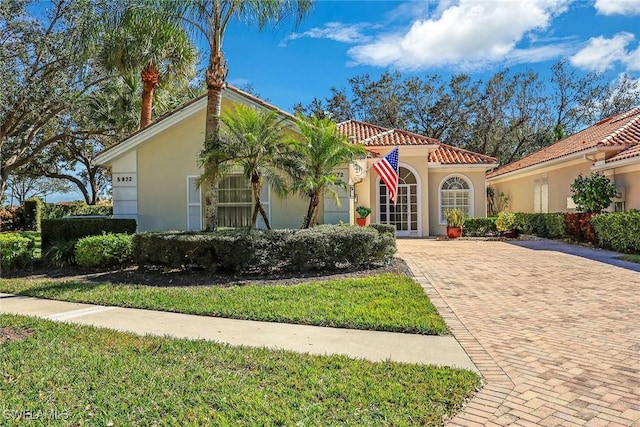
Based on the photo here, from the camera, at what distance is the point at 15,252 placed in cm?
1175

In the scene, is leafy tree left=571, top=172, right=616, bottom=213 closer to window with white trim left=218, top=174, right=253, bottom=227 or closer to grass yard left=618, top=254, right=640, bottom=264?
grass yard left=618, top=254, right=640, bottom=264

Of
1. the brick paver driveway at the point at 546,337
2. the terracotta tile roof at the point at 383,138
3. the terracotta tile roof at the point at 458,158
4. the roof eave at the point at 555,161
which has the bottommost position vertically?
the brick paver driveway at the point at 546,337

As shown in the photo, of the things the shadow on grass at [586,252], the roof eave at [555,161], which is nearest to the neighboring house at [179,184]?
the shadow on grass at [586,252]

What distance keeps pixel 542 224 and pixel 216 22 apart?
17066mm

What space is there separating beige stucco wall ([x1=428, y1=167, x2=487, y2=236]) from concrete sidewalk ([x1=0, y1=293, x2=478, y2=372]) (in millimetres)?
17148

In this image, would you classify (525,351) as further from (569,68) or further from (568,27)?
(569,68)

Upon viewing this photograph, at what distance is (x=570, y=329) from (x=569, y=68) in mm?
37879

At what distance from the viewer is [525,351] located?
515 centimetres

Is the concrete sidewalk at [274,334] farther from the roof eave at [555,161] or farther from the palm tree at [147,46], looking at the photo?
the roof eave at [555,161]

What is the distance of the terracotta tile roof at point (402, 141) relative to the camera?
20.5 meters

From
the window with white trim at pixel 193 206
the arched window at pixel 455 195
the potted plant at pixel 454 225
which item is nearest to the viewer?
the window with white trim at pixel 193 206

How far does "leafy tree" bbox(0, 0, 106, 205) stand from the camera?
→ 17.2 meters

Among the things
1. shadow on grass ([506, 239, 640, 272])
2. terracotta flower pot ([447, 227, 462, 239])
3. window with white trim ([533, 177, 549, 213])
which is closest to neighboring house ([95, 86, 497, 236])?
terracotta flower pot ([447, 227, 462, 239])

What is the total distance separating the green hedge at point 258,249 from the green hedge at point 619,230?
327 inches
